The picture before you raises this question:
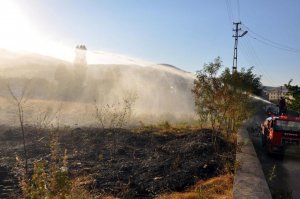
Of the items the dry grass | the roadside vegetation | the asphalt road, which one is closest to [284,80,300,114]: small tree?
the roadside vegetation

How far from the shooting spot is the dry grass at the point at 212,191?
8126 mm

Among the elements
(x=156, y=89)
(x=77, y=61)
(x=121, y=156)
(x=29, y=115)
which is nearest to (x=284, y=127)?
(x=121, y=156)

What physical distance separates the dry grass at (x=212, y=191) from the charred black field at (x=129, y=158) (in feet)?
1.86

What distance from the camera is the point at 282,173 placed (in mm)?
13133

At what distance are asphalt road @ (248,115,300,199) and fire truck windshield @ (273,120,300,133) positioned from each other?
115cm

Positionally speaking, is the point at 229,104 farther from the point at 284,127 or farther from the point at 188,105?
the point at 188,105

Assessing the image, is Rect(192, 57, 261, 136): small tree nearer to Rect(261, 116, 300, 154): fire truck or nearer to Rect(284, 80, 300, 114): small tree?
Rect(261, 116, 300, 154): fire truck

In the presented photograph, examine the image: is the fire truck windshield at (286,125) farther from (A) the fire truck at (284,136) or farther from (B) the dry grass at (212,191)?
(B) the dry grass at (212,191)

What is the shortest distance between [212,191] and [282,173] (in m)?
5.47

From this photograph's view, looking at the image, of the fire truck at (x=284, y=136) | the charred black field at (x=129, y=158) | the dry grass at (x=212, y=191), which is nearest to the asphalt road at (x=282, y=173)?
the fire truck at (x=284, y=136)

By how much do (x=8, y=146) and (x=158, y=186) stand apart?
9.37m

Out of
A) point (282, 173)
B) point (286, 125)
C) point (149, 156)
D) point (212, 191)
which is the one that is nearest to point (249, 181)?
point (212, 191)

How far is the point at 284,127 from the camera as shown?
16828 mm

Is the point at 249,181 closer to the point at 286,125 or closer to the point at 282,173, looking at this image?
the point at 282,173
